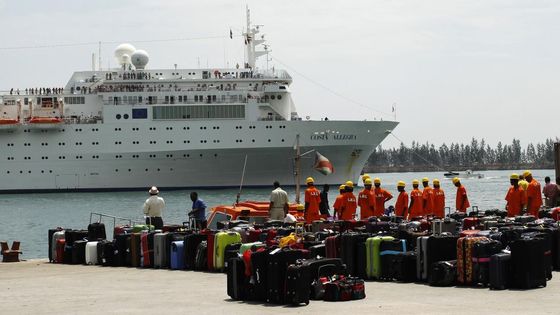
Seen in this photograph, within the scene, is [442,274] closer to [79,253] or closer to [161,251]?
[161,251]

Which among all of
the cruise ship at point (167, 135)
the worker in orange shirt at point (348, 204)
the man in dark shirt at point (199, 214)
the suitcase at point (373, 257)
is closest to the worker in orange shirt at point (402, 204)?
the worker in orange shirt at point (348, 204)

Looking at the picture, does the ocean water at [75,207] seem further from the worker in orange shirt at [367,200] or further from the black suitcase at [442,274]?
the black suitcase at [442,274]

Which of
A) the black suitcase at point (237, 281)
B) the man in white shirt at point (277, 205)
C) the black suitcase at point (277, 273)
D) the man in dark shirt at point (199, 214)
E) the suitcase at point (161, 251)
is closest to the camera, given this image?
the black suitcase at point (277, 273)

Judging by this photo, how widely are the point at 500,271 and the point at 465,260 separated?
0.68 meters

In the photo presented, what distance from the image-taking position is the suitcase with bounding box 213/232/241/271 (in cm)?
1773

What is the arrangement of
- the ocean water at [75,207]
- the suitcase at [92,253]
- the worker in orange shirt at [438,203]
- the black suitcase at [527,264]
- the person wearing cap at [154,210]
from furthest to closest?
the ocean water at [75,207], the worker in orange shirt at [438,203], the person wearing cap at [154,210], the suitcase at [92,253], the black suitcase at [527,264]

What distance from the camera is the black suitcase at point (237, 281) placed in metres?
14.1

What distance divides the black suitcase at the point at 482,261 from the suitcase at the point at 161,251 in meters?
5.95

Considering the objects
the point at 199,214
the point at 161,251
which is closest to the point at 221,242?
the point at 161,251

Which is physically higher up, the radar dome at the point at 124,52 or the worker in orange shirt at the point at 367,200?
the radar dome at the point at 124,52

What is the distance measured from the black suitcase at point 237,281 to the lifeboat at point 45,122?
64.7 m

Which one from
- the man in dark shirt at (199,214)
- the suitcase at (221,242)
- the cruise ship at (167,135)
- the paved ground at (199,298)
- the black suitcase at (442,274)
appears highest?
the cruise ship at (167,135)

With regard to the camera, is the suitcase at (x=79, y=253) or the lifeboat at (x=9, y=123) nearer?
the suitcase at (x=79, y=253)

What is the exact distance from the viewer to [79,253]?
2048 centimetres
